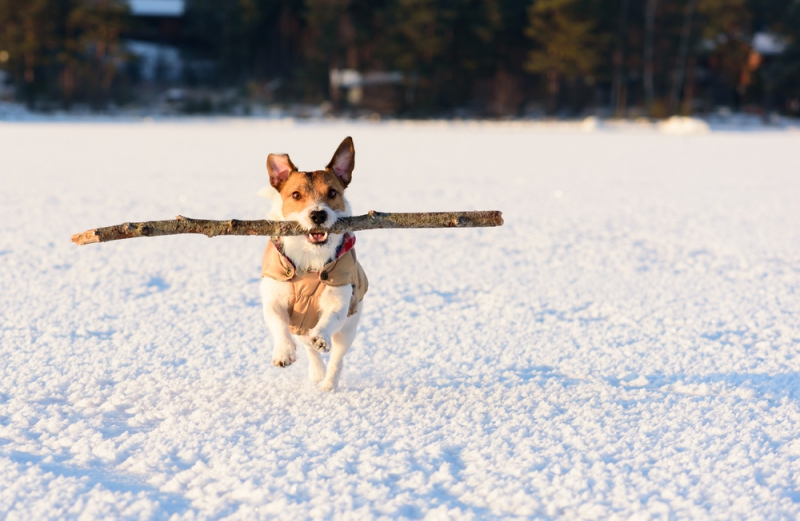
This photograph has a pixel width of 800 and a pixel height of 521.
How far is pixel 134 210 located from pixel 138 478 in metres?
6.74

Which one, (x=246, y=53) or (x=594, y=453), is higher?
(x=246, y=53)

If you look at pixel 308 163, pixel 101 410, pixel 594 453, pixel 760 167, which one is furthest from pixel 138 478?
Answer: pixel 760 167

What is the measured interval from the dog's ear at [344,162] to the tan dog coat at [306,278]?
32 cm

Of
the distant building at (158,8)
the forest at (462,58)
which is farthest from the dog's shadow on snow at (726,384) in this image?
the distant building at (158,8)

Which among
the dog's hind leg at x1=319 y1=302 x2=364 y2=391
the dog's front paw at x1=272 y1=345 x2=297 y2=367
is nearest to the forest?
the dog's hind leg at x1=319 y1=302 x2=364 y2=391

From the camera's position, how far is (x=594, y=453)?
297 centimetres

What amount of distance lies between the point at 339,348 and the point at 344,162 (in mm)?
815

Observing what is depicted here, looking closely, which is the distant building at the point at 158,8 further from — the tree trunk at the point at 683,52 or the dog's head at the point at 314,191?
the dog's head at the point at 314,191

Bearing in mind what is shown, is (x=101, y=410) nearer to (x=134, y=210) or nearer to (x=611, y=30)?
(x=134, y=210)

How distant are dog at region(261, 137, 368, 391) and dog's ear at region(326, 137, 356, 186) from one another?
0.01 m

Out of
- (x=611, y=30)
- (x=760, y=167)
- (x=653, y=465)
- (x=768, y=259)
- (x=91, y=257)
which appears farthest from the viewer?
(x=611, y=30)

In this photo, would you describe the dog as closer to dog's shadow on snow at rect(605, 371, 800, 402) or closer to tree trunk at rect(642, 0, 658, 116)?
dog's shadow on snow at rect(605, 371, 800, 402)

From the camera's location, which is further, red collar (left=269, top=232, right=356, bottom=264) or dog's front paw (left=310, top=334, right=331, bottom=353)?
red collar (left=269, top=232, right=356, bottom=264)

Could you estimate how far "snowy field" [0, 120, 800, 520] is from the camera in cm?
264
